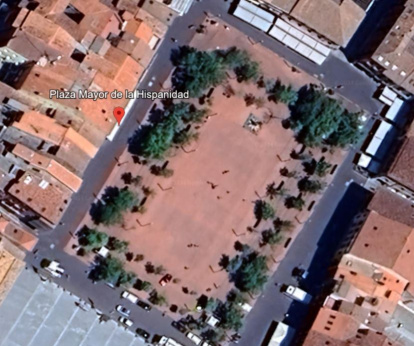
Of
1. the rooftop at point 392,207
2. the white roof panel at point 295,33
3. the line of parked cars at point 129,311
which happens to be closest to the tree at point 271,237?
the rooftop at point 392,207

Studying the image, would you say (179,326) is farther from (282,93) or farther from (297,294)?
(282,93)

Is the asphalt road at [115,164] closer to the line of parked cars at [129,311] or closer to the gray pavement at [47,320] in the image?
the line of parked cars at [129,311]

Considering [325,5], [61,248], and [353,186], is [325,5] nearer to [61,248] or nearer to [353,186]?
[353,186]

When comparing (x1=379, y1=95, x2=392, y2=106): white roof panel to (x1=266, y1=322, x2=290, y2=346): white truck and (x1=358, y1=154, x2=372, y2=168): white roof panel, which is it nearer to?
(x1=358, y1=154, x2=372, y2=168): white roof panel

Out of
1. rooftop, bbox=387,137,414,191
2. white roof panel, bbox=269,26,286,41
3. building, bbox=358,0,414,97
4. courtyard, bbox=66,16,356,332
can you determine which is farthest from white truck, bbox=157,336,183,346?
building, bbox=358,0,414,97

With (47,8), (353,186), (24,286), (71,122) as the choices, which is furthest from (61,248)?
(353,186)
